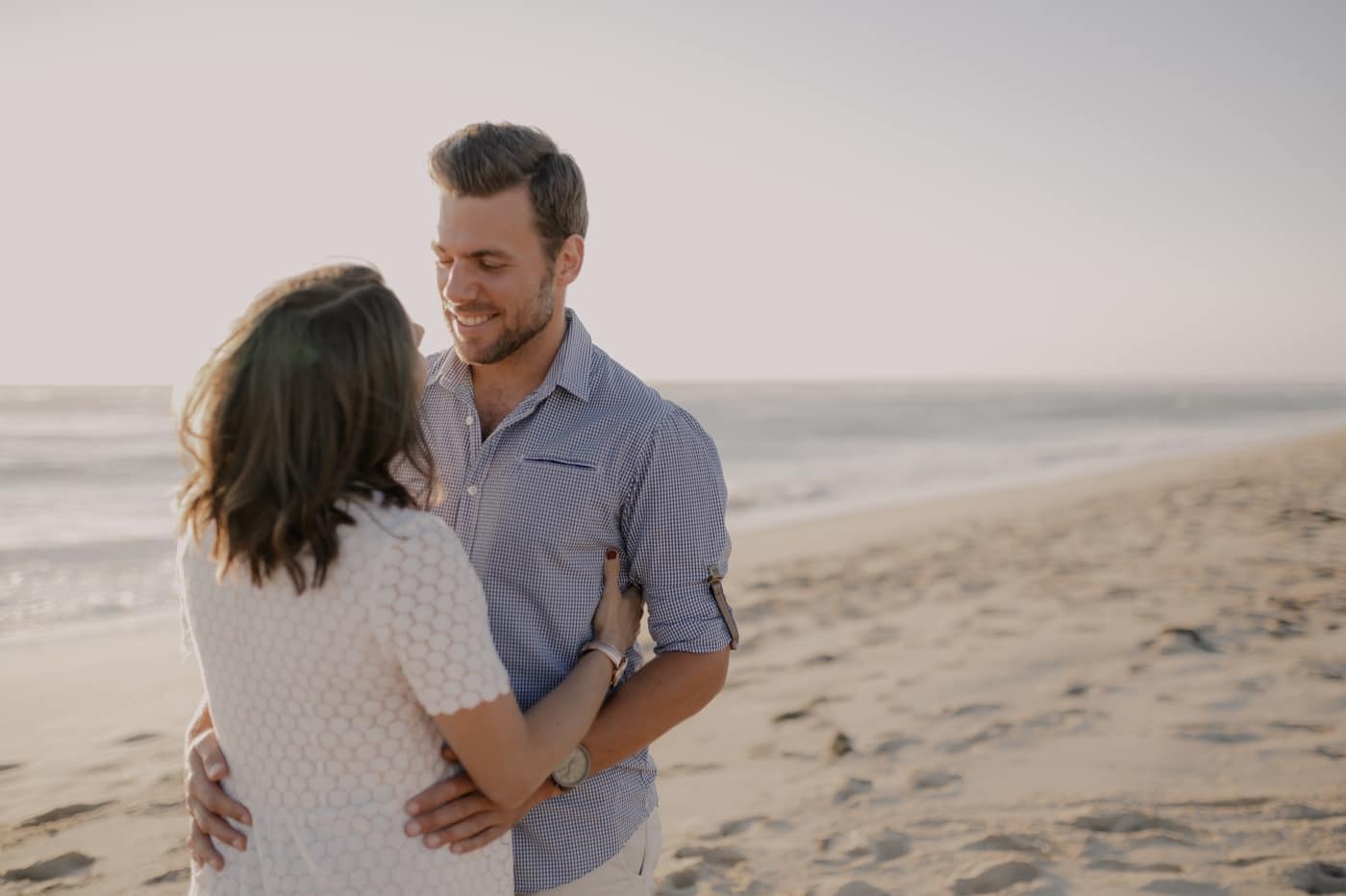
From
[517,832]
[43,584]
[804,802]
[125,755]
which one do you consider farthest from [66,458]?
[517,832]

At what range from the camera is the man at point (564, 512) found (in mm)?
2035

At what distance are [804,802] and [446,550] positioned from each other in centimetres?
305

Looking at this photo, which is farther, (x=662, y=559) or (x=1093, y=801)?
(x=1093, y=801)

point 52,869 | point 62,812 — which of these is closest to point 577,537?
point 52,869

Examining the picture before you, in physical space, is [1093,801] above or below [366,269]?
below

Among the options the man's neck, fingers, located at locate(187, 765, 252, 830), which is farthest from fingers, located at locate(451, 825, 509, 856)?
the man's neck

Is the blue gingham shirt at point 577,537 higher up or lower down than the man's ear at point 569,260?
lower down

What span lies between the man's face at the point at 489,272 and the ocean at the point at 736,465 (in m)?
0.82

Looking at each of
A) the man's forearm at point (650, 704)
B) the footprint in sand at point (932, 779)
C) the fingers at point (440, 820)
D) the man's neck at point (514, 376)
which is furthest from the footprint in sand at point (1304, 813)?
the fingers at point (440, 820)

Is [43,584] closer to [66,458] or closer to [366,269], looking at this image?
[366,269]

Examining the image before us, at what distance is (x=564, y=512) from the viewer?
2041 millimetres

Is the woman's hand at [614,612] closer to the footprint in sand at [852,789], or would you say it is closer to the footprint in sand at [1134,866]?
the footprint in sand at [1134,866]

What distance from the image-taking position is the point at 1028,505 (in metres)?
13.1

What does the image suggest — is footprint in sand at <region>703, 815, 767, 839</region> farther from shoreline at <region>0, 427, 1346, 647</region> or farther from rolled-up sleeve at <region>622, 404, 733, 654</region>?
shoreline at <region>0, 427, 1346, 647</region>
